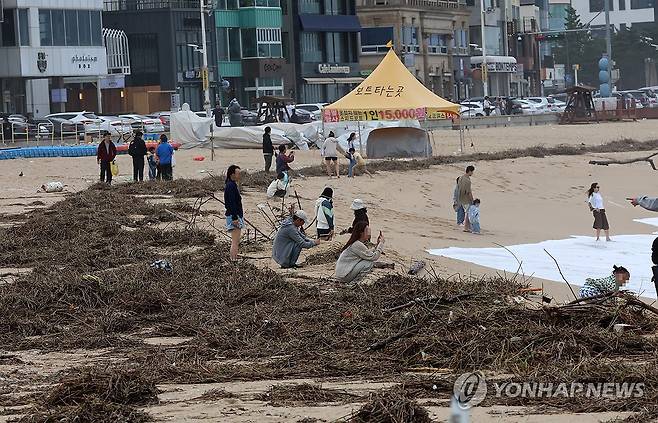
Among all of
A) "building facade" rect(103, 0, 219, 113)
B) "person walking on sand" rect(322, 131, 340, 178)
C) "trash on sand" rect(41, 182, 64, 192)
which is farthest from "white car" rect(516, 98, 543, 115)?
"trash on sand" rect(41, 182, 64, 192)

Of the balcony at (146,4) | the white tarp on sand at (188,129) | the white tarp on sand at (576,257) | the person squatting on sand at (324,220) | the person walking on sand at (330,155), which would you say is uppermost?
the balcony at (146,4)

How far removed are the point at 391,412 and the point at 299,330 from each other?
3992 mm

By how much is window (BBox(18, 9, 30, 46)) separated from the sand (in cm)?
2392

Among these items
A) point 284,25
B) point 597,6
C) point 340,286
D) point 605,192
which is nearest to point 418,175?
point 605,192

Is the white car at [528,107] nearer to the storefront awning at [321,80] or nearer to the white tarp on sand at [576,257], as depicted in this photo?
the storefront awning at [321,80]

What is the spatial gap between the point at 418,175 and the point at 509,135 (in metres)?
15.6

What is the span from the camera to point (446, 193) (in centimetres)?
3144

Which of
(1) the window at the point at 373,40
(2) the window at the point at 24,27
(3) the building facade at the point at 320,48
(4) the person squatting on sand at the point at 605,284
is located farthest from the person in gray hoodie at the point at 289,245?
(1) the window at the point at 373,40

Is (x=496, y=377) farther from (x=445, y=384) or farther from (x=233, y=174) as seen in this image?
(x=233, y=174)

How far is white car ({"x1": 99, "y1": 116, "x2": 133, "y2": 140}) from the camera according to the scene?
45.2 meters

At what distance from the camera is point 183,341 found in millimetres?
12133

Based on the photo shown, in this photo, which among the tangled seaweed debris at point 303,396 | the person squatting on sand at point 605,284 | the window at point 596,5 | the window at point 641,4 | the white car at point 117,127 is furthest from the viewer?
the window at point 596,5

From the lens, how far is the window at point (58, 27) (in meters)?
62.7

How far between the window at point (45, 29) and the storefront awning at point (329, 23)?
16.7 metres
